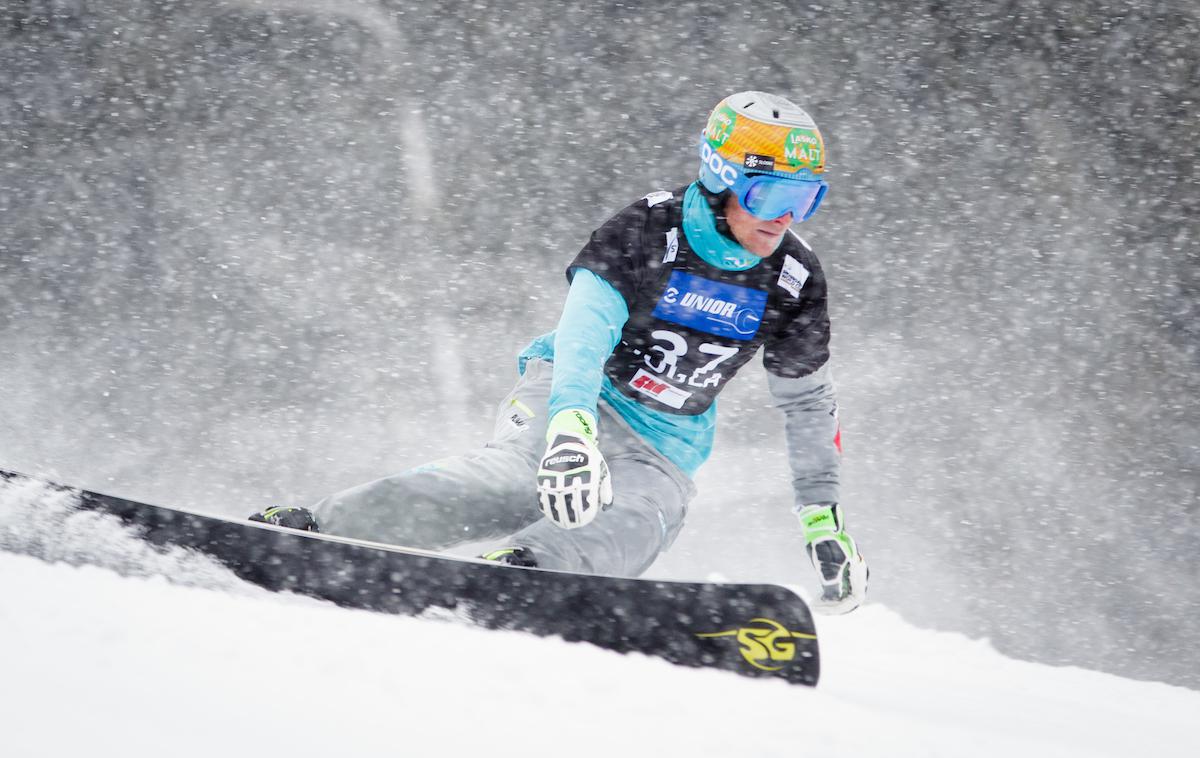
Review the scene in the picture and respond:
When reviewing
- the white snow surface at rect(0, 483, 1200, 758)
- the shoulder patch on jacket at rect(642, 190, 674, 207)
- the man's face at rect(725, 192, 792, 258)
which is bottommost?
the white snow surface at rect(0, 483, 1200, 758)

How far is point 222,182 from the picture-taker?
7156 millimetres

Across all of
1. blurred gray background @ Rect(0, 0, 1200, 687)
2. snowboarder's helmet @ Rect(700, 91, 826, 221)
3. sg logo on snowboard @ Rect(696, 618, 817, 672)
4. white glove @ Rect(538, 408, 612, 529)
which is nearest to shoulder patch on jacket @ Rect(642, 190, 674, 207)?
snowboarder's helmet @ Rect(700, 91, 826, 221)

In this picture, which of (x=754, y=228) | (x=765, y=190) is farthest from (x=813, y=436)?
(x=765, y=190)

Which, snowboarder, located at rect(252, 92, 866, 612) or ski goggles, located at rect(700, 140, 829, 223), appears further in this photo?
ski goggles, located at rect(700, 140, 829, 223)

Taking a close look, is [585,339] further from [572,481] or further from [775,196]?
[775,196]

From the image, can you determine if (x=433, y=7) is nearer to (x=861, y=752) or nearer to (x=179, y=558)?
(x=179, y=558)

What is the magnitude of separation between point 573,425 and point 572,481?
0.63 feet

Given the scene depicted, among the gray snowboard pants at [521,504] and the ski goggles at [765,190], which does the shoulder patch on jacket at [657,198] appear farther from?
the gray snowboard pants at [521,504]

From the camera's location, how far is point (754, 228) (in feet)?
8.96

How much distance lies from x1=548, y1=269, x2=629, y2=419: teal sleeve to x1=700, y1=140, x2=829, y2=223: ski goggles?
481 millimetres

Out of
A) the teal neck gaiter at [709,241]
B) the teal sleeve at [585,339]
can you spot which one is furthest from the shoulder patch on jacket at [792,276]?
the teal sleeve at [585,339]

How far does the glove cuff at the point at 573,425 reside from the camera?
7.91 feet

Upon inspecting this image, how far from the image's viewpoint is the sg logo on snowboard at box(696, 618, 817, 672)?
7.16 ft

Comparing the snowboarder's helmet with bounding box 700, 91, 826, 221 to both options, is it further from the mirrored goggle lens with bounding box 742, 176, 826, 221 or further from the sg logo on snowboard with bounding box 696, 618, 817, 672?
the sg logo on snowboard with bounding box 696, 618, 817, 672
